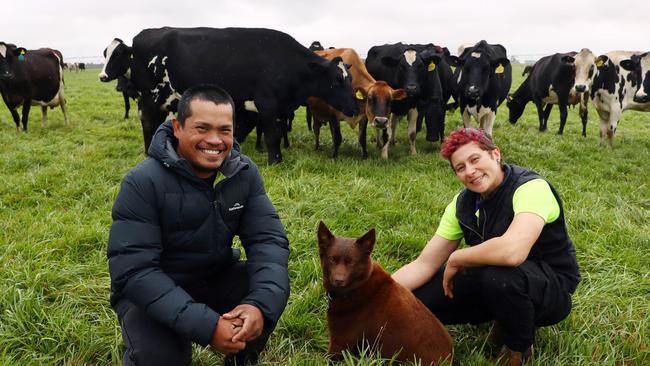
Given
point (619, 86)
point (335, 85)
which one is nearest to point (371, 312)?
point (335, 85)

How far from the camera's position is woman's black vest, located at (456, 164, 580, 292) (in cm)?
262

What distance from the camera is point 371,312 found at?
256 cm

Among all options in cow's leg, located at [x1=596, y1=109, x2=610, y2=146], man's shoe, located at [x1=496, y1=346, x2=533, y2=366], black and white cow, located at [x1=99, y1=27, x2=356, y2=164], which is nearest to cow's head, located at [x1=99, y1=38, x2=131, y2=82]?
black and white cow, located at [x1=99, y1=27, x2=356, y2=164]

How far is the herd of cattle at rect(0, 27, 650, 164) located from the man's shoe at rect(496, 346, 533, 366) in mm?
4841

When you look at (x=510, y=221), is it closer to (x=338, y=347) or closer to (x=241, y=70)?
(x=338, y=347)

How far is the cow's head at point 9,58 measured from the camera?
10047 mm

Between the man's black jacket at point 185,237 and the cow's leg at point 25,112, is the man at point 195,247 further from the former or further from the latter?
the cow's leg at point 25,112

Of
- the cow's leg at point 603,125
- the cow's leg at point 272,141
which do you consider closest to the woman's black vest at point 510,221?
the cow's leg at point 272,141

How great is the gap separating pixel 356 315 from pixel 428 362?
426 mm

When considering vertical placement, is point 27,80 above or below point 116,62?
below

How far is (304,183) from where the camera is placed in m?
5.89

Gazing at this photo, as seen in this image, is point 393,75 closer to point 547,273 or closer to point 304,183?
point 304,183

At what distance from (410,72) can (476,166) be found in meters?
5.93

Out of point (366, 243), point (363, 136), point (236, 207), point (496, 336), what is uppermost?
point (236, 207)
